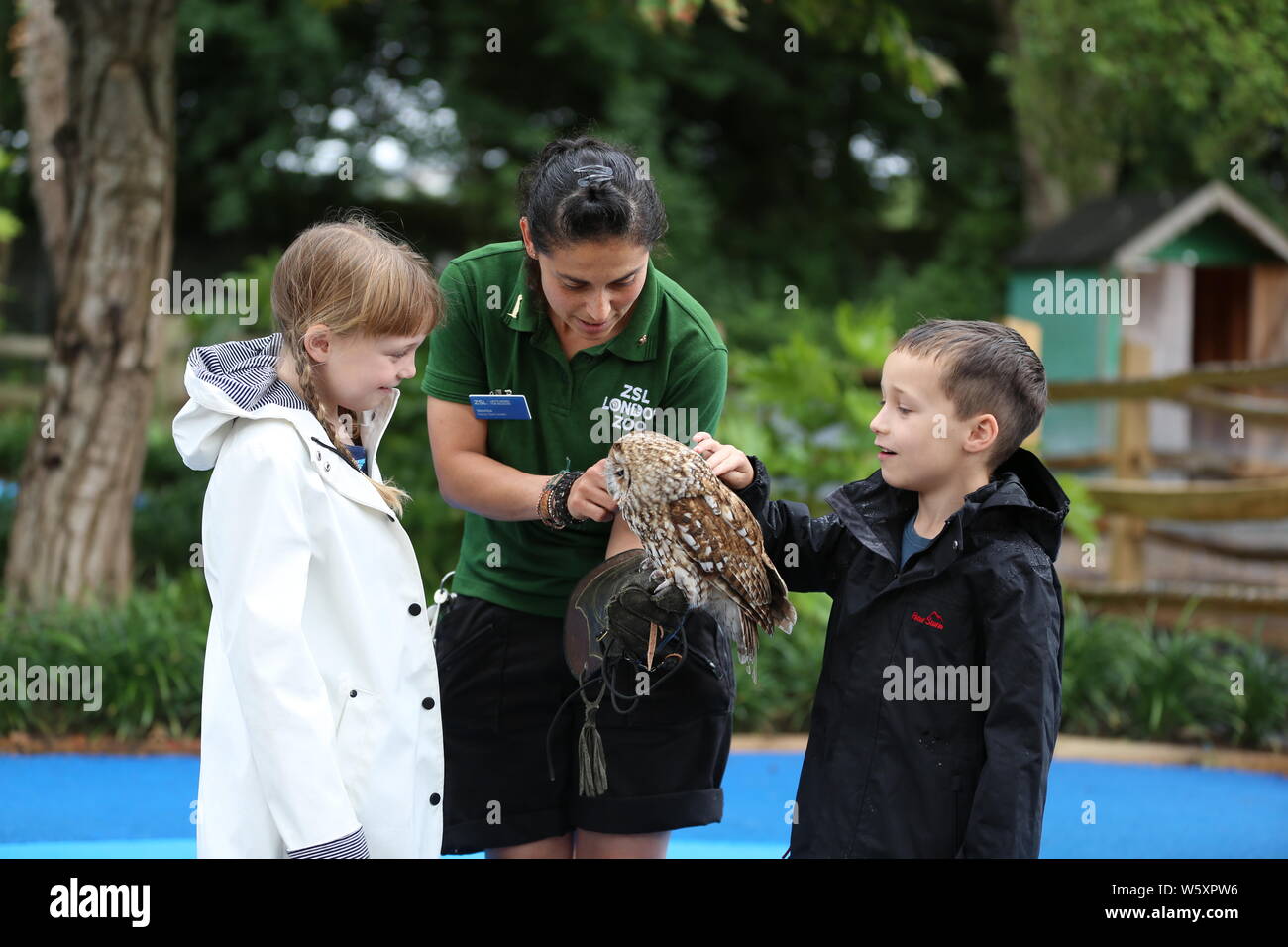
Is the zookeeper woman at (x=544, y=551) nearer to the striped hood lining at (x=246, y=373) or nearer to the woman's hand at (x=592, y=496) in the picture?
the woman's hand at (x=592, y=496)

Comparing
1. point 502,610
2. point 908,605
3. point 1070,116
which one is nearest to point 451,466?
point 502,610

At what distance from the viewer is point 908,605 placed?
2180 mm

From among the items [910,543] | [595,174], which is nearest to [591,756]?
[910,543]

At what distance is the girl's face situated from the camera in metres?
2.03

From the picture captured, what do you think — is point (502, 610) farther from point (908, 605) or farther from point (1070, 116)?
point (1070, 116)

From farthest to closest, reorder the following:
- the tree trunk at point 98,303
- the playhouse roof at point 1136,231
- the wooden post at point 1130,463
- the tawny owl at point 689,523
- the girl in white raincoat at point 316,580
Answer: the playhouse roof at point 1136,231, the wooden post at point 1130,463, the tree trunk at point 98,303, the tawny owl at point 689,523, the girl in white raincoat at point 316,580

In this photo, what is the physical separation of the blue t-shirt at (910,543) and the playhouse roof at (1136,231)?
29.8ft

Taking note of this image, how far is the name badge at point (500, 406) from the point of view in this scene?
2291 mm

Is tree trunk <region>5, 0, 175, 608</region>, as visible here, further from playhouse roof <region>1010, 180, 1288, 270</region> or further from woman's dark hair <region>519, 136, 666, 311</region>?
playhouse roof <region>1010, 180, 1288, 270</region>

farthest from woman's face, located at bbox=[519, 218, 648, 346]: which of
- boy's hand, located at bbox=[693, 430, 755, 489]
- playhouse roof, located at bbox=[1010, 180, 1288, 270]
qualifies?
playhouse roof, located at bbox=[1010, 180, 1288, 270]

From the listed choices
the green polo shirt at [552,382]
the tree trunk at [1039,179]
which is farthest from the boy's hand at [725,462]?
the tree trunk at [1039,179]

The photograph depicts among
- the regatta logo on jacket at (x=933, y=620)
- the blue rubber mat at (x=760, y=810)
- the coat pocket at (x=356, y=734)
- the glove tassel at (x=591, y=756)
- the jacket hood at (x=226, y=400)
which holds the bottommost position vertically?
the blue rubber mat at (x=760, y=810)

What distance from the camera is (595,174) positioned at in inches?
83.2

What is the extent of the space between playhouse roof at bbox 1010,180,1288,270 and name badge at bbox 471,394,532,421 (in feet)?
30.7
